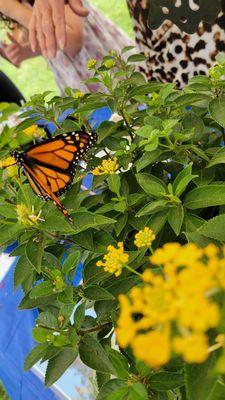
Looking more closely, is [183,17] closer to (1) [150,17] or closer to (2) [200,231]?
(1) [150,17]

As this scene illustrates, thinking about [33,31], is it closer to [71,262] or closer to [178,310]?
[71,262]

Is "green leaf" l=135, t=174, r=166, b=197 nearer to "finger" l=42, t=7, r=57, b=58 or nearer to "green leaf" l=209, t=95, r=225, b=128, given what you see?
"green leaf" l=209, t=95, r=225, b=128

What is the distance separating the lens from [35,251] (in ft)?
1.84

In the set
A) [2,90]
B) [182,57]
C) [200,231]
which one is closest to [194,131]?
[200,231]

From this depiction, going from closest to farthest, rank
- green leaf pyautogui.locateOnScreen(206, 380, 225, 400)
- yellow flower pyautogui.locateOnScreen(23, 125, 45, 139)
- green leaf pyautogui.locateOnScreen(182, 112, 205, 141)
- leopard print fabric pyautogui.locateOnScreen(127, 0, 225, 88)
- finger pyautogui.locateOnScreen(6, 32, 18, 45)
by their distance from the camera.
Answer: green leaf pyautogui.locateOnScreen(206, 380, 225, 400), green leaf pyautogui.locateOnScreen(182, 112, 205, 141), yellow flower pyautogui.locateOnScreen(23, 125, 45, 139), leopard print fabric pyautogui.locateOnScreen(127, 0, 225, 88), finger pyautogui.locateOnScreen(6, 32, 18, 45)

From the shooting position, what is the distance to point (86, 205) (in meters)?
0.69

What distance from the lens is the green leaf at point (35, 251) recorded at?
55 centimetres

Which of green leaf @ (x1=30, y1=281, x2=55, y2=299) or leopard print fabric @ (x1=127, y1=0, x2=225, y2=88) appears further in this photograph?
leopard print fabric @ (x1=127, y1=0, x2=225, y2=88)

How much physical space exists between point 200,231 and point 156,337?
27 cm

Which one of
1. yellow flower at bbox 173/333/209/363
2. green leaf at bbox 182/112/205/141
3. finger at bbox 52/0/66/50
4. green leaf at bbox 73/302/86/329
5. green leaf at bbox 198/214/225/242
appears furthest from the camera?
finger at bbox 52/0/66/50

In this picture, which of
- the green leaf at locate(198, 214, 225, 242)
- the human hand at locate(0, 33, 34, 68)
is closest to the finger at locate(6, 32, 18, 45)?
the human hand at locate(0, 33, 34, 68)

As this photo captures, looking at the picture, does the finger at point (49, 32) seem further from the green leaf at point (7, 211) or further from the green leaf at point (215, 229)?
the green leaf at point (215, 229)

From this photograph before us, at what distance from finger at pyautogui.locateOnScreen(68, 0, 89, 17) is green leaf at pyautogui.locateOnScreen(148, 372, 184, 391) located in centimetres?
173

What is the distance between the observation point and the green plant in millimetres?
484
